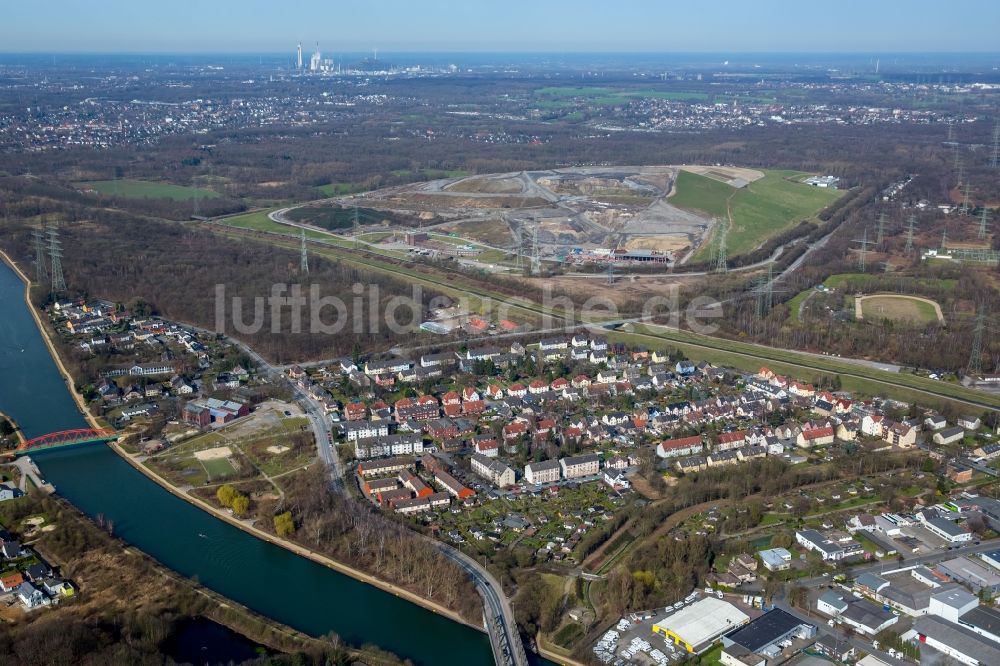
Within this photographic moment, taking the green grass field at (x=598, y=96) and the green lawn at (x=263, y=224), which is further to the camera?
the green grass field at (x=598, y=96)

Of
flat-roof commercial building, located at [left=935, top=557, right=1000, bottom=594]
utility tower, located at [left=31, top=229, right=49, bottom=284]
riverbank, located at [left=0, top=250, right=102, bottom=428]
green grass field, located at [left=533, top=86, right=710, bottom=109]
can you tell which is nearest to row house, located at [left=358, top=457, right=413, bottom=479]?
riverbank, located at [left=0, top=250, right=102, bottom=428]

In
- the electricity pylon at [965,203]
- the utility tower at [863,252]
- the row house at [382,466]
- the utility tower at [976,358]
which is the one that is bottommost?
the row house at [382,466]

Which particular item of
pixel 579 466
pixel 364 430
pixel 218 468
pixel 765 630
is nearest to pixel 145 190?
pixel 364 430

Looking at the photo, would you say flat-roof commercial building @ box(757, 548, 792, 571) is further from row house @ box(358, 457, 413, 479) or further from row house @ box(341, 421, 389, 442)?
row house @ box(341, 421, 389, 442)

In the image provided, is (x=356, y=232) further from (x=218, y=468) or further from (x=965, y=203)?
(x=965, y=203)

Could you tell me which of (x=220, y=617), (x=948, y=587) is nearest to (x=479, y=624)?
(x=220, y=617)

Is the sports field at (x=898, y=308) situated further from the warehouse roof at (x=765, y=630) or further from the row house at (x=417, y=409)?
the warehouse roof at (x=765, y=630)

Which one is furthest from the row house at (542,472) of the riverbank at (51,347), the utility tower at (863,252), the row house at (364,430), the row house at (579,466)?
the utility tower at (863,252)
